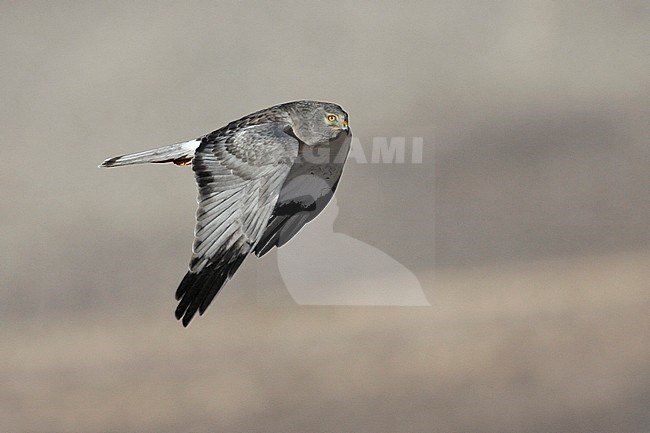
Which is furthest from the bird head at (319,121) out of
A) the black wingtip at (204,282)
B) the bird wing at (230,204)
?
the black wingtip at (204,282)

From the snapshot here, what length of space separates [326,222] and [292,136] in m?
1.78

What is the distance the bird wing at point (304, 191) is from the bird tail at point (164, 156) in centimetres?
19

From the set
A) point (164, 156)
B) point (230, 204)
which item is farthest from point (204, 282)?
point (164, 156)

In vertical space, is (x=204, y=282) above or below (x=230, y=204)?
below

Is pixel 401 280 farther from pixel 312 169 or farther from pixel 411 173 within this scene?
pixel 312 169

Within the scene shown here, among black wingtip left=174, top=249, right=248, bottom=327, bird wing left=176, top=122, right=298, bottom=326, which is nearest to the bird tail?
bird wing left=176, top=122, right=298, bottom=326

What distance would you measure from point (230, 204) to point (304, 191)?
316mm

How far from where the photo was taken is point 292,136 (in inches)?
70.1

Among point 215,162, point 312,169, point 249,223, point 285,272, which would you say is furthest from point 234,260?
point 285,272

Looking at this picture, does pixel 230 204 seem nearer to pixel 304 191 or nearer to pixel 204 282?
pixel 204 282

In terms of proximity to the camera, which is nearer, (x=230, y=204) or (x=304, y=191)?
(x=230, y=204)

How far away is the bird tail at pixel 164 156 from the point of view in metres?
1.84

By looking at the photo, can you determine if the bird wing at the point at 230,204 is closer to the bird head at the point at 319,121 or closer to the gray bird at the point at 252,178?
the gray bird at the point at 252,178

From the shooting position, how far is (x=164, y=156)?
1879 mm
